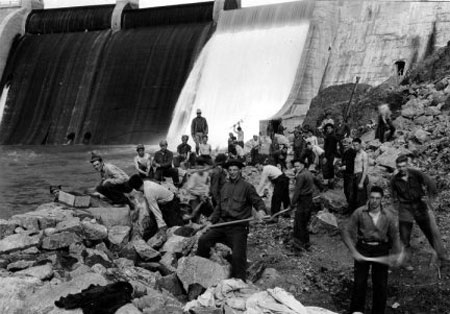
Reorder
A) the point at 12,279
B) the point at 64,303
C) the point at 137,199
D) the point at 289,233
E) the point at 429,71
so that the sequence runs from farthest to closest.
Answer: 1. the point at 429,71
2. the point at 137,199
3. the point at 289,233
4. the point at 12,279
5. the point at 64,303

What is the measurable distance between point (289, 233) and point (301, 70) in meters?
15.8

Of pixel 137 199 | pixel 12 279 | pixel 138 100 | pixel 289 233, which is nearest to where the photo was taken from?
pixel 12 279

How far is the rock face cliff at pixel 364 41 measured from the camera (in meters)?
22.9

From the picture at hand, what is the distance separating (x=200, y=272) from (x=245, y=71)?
1997 cm

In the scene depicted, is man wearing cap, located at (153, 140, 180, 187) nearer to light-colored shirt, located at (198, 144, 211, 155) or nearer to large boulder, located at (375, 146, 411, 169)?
light-colored shirt, located at (198, 144, 211, 155)

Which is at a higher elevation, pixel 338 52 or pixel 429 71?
pixel 338 52

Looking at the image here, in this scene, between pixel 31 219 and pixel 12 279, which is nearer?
pixel 12 279

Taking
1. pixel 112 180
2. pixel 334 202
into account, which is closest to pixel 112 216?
pixel 112 180

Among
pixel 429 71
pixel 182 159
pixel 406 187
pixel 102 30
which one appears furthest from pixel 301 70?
pixel 406 187

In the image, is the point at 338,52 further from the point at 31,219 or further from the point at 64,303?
the point at 64,303

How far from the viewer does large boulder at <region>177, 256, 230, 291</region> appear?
6.91 m

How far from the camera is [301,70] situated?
24.2 meters

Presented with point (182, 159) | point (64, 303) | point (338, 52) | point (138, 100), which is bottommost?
point (64, 303)

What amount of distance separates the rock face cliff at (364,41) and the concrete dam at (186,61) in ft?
0.15
